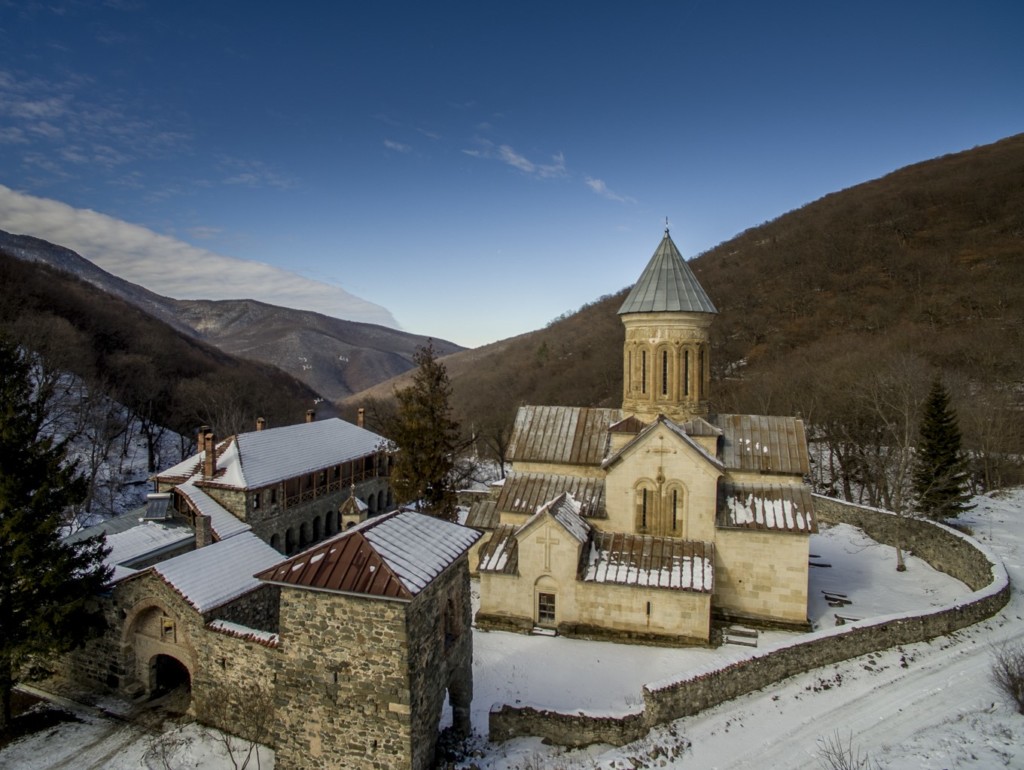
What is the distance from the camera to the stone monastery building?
819 centimetres

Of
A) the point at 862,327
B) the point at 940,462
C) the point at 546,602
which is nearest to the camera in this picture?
the point at 546,602

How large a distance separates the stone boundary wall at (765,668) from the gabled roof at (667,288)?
907 cm

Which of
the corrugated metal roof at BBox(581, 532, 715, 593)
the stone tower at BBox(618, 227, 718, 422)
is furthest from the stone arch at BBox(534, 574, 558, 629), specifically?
the stone tower at BBox(618, 227, 718, 422)

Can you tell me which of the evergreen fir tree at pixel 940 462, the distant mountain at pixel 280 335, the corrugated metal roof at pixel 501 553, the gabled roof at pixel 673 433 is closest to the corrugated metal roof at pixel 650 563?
the corrugated metal roof at pixel 501 553

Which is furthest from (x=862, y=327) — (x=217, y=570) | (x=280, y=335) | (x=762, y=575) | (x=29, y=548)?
(x=280, y=335)

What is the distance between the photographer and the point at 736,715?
10.8m

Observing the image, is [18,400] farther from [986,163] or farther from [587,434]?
[986,163]

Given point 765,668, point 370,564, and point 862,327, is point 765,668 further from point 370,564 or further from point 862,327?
point 862,327

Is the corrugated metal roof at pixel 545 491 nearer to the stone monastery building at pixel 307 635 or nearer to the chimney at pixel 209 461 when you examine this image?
the stone monastery building at pixel 307 635

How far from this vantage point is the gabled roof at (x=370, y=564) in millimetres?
8070

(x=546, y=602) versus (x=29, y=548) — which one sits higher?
(x=29, y=548)

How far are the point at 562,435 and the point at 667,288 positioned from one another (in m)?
5.54

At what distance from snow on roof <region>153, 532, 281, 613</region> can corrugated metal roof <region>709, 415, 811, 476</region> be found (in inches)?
513

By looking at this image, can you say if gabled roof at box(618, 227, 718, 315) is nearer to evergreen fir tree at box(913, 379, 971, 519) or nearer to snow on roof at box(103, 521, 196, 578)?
evergreen fir tree at box(913, 379, 971, 519)
